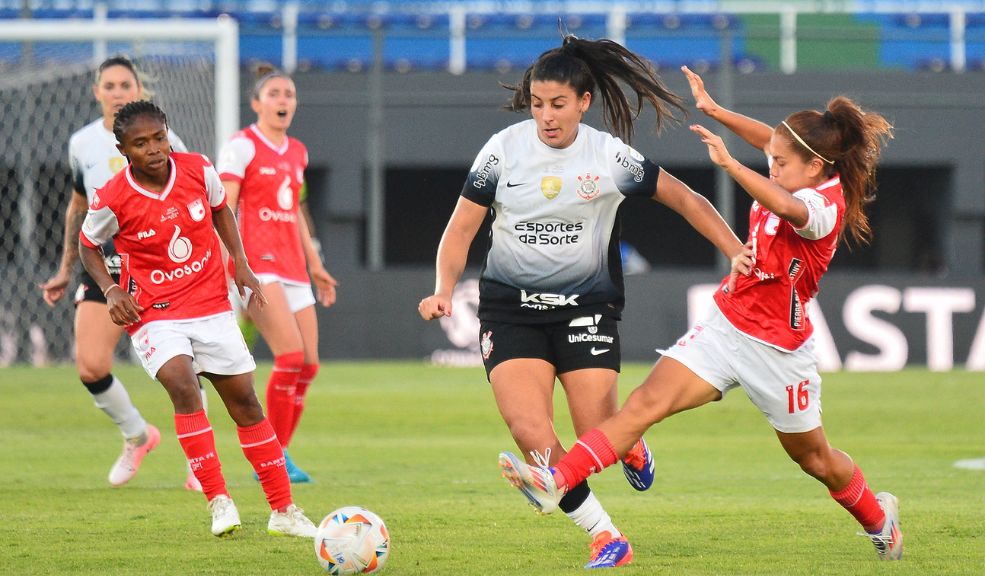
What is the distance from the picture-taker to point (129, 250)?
21.0 ft

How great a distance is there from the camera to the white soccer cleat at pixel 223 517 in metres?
6.18

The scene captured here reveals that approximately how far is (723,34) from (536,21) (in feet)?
15.5

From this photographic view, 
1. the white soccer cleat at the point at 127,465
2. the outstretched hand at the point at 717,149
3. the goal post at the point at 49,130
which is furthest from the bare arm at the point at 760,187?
the goal post at the point at 49,130

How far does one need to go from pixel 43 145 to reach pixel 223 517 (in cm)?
1557

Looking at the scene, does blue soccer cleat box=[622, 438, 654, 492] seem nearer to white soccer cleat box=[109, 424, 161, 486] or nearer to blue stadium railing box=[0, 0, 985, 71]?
white soccer cleat box=[109, 424, 161, 486]

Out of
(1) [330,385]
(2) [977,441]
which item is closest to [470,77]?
(1) [330,385]

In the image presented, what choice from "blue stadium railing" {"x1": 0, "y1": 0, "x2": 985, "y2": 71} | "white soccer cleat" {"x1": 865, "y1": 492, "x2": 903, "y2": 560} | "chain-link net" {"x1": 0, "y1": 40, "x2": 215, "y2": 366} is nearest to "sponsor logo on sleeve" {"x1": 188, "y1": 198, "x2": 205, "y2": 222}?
"white soccer cleat" {"x1": 865, "y1": 492, "x2": 903, "y2": 560}

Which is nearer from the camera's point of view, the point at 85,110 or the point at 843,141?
the point at 843,141

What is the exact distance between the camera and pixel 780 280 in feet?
18.5

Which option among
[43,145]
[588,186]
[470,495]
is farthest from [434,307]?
[43,145]

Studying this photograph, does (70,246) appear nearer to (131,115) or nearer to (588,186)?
(131,115)

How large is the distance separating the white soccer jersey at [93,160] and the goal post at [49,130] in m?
7.16

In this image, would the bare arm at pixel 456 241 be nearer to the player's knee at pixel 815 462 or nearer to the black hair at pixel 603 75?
the black hair at pixel 603 75

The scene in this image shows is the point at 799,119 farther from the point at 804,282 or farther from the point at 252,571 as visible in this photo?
the point at 252,571
